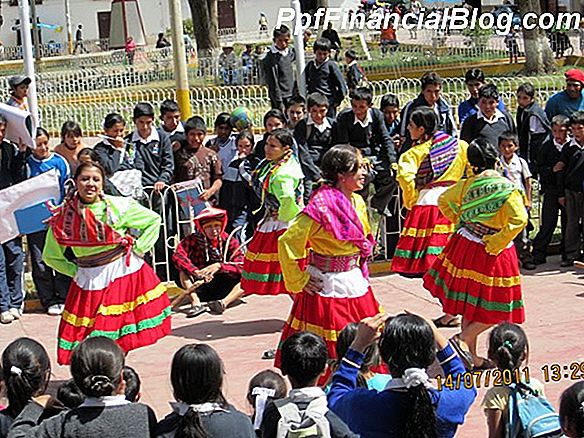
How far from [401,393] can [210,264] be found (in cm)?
539

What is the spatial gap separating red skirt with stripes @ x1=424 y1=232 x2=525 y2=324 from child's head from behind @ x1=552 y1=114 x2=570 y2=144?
3421 millimetres

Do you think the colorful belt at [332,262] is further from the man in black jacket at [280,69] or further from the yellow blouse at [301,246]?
the man in black jacket at [280,69]

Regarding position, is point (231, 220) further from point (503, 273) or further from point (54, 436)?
point (54, 436)

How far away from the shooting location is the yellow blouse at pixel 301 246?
675cm

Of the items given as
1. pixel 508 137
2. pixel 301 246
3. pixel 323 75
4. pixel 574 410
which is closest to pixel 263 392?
pixel 574 410

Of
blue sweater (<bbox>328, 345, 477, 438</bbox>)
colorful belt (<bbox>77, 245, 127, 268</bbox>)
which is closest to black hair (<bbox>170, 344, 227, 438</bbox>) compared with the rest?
blue sweater (<bbox>328, 345, 477, 438</bbox>)

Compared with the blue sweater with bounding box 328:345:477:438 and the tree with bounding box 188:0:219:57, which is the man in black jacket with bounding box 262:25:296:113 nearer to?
the blue sweater with bounding box 328:345:477:438

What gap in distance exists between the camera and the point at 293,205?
29.0 ft

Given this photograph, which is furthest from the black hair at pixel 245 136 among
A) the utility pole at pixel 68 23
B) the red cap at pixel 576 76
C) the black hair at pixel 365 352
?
the utility pole at pixel 68 23

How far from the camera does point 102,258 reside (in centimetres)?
739

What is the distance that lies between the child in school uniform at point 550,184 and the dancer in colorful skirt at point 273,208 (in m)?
3.01

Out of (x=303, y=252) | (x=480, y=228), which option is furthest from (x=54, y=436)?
(x=480, y=228)

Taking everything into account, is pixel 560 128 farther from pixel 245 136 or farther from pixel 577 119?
pixel 245 136

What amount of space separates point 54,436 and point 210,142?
6690 mm
